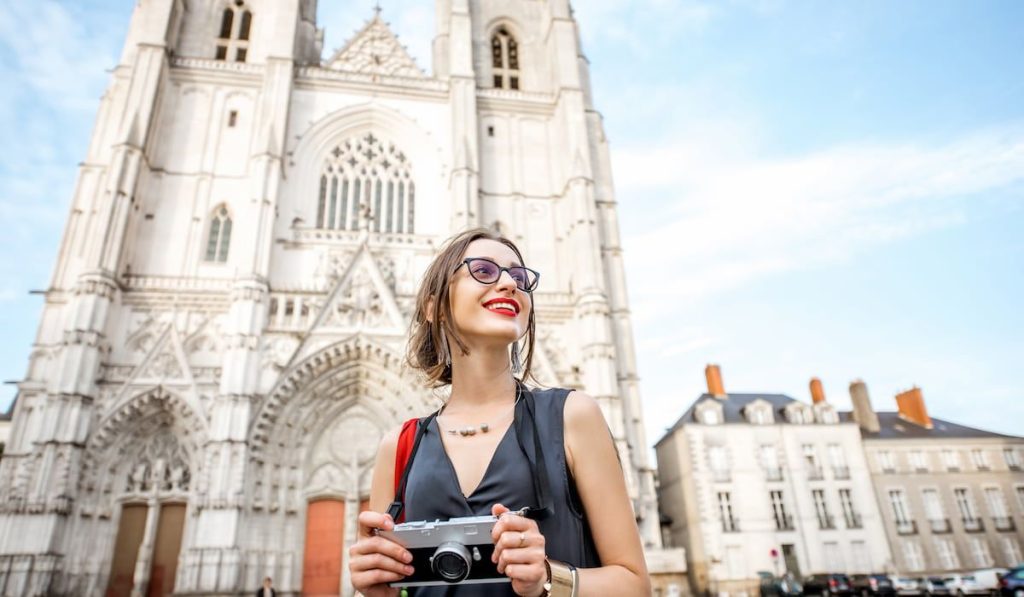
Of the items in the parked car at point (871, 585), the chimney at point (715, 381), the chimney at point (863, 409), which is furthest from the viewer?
the chimney at point (715, 381)

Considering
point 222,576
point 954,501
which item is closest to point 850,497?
point 954,501

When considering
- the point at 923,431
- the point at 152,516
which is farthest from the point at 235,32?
the point at 923,431

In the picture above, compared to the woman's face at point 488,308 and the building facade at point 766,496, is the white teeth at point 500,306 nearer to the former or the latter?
the woman's face at point 488,308

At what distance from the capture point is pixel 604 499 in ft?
4.31

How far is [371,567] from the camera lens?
1.14 m

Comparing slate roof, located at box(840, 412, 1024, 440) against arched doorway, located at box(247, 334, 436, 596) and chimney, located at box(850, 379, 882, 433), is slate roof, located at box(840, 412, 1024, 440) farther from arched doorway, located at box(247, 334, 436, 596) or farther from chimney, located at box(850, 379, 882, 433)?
arched doorway, located at box(247, 334, 436, 596)

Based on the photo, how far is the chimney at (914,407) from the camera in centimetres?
2741

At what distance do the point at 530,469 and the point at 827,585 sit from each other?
22360 mm

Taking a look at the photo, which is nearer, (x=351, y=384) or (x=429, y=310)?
(x=429, y=310)

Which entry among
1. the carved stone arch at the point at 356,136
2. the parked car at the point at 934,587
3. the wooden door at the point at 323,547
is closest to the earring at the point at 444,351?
the wooden door at the point at 323,547

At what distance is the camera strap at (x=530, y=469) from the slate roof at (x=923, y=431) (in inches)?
1134

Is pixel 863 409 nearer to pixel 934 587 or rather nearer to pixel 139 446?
pixel 934 587

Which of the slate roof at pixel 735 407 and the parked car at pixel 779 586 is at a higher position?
the slate roof at pixel 735 407

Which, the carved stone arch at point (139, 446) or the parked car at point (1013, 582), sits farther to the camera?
the parked car at point (1013, 582)
